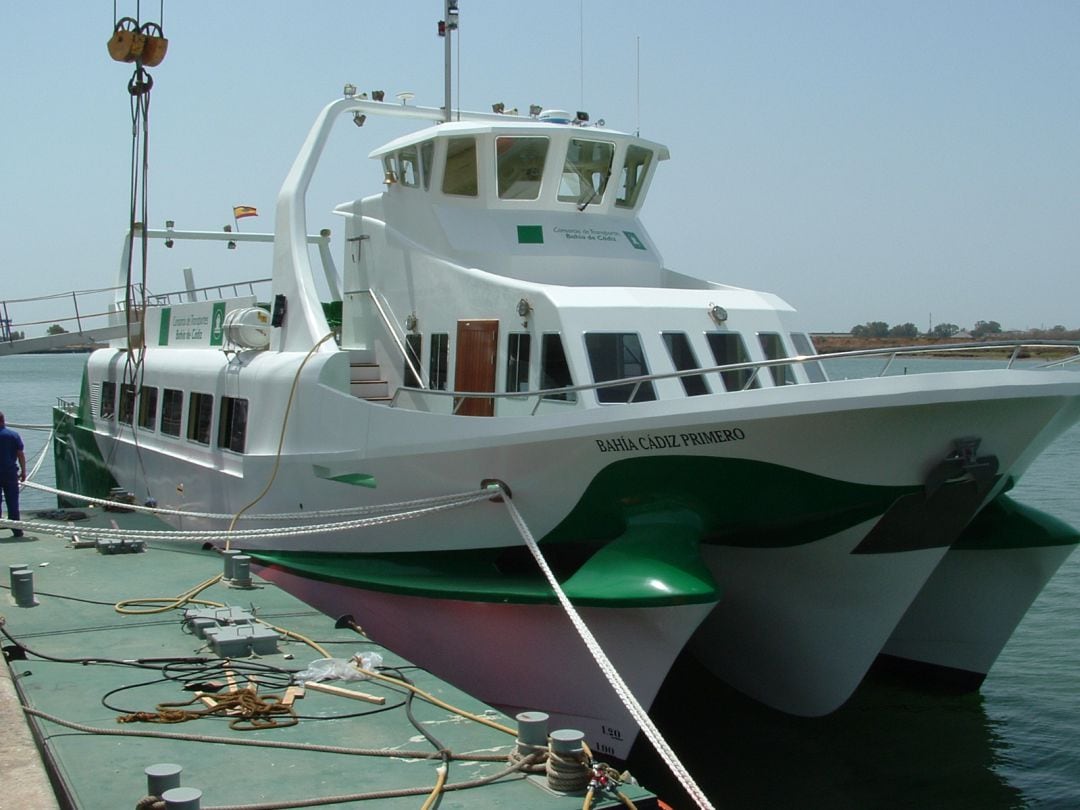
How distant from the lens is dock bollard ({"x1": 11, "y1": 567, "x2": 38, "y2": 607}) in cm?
784

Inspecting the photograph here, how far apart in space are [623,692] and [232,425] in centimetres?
622

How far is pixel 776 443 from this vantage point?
7.20 m

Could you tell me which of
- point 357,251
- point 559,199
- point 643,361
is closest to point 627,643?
point 643,361

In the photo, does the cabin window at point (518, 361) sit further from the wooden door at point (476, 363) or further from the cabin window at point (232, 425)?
the cabin window at point (232, 425)

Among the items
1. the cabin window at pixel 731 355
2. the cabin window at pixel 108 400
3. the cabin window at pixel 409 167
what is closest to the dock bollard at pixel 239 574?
the cabin window at pixel 409 167

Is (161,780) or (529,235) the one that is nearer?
(161,780)

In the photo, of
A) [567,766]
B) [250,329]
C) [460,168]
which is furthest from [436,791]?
[250,329]

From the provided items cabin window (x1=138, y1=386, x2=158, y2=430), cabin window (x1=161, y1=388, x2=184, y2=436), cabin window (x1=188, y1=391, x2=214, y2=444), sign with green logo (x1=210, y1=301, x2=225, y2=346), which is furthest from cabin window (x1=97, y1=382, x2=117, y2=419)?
cabin window (x1=188, y1=391, x2=214, y2=444)

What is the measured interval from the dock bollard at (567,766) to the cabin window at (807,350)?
5.48 metres

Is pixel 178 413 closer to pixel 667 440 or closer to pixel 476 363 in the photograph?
pixel 476 363

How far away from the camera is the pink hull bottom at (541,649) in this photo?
731 centimetres

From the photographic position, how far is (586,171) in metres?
10.3

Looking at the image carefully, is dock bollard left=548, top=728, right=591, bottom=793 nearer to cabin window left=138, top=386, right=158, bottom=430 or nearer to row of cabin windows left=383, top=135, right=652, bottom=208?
row of cabin windows left=383, top=135, right=652, bottom=208

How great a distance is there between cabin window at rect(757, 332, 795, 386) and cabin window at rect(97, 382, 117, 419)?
30.4 feet
